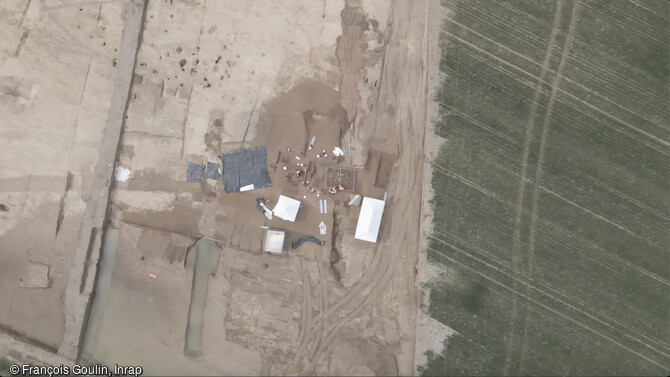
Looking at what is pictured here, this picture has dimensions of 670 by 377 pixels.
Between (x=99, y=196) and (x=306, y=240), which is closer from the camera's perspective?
(x=99, y=196)

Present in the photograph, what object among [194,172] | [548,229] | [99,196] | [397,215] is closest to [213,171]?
[194,172]

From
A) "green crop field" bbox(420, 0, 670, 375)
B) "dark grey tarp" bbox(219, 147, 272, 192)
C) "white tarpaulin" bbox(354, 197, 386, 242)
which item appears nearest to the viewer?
"white tarpaulin" bbox(354, 197, 386, 242)

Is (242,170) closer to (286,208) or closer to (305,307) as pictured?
(286,208)

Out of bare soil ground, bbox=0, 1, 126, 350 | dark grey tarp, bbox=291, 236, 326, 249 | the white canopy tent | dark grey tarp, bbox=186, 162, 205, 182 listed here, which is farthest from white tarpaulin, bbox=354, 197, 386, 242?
bare soil ground, bbox=0, 1, 126, 350

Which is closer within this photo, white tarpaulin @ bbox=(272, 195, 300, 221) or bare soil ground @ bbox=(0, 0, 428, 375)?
white tarpaulin @ bbox=(272, 195, 300, 221)

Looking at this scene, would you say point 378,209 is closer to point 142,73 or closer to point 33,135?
point 142,73

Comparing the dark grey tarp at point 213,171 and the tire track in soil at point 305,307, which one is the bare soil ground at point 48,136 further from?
the tire track in soil at point 305,307

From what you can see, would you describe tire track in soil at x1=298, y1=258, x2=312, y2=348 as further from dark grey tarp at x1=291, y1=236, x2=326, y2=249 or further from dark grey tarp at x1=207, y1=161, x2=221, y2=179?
dark grey tarp at x1=207, y1=161, x2=221, y2=179

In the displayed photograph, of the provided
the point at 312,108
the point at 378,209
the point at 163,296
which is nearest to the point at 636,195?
the point at 378,209
